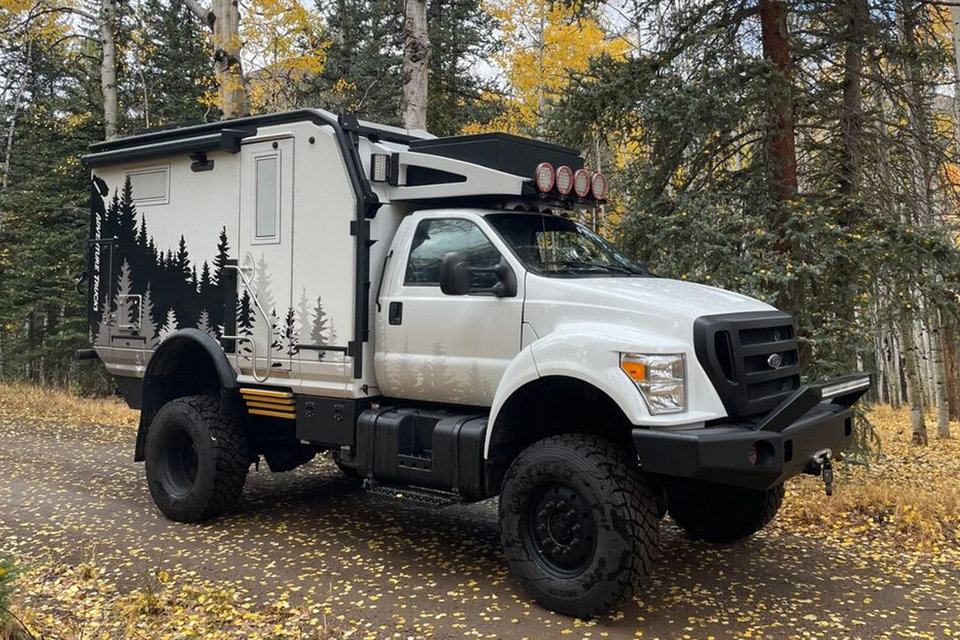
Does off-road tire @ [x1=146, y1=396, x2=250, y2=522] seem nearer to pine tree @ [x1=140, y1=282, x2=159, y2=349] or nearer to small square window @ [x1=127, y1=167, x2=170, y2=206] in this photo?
pine tree @ [x1=140, y1=282, x2=159, y2=349]

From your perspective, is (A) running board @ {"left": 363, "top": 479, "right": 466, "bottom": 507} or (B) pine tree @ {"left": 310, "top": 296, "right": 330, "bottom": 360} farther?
(B) pine tree @ {"left": 310, "top": 296, "right": 330, "bottom": 360}

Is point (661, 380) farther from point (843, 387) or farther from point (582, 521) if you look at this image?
point (843, 387)

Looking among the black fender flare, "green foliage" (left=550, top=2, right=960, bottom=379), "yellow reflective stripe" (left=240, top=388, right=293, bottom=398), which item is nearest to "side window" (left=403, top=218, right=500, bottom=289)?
"yellow reflective stripe" (left=240, top=388, right=293, bottom=398)

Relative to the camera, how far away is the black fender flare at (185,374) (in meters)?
6.64

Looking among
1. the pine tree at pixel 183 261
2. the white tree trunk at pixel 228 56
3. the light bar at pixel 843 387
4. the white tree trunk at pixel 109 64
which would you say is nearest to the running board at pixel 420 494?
the light bar at pixel 843 387

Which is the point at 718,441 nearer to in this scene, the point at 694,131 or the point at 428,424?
the point at 428,424

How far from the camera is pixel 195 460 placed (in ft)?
22.8

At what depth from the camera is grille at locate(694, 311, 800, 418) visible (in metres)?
4.45

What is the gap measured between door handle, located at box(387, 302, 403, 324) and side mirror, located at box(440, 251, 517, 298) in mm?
629

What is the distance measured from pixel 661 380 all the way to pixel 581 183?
194 cm

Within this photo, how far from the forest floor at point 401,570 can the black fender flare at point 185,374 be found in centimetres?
97

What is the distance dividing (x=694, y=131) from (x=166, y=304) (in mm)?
5566

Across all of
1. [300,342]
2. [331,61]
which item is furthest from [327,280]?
[331,61]

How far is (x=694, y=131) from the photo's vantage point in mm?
8109
